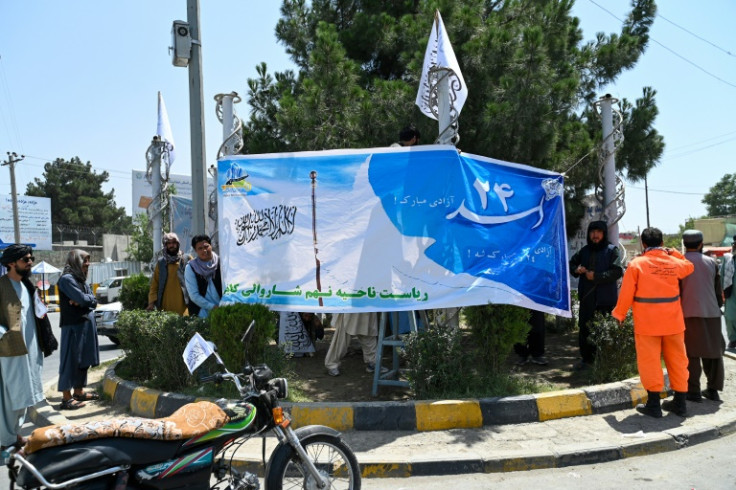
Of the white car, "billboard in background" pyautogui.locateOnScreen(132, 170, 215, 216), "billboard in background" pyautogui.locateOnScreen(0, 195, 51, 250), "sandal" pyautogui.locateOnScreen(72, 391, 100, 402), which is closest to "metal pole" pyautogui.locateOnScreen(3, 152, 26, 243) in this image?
"billboard in background" pyautogui.locateOnScreen(0, 195, 51, 250)

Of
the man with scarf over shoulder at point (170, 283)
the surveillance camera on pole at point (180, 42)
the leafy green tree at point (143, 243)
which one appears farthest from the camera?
the leafy green tree at point (143, 243)

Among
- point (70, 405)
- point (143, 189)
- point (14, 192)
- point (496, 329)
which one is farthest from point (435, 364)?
point (143, 189)

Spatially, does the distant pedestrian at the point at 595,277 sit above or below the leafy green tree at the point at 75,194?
below

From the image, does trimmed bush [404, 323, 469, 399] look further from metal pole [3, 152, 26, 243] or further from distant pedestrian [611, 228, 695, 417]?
metal pole [3, 152, 26, 243]

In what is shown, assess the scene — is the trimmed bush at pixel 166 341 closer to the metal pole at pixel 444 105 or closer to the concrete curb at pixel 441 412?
the concrete curb at pixel 441 412

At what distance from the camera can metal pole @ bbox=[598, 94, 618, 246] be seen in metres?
6.71

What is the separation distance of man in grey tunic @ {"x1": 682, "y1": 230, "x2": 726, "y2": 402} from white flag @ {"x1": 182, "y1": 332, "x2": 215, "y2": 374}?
4860 mm

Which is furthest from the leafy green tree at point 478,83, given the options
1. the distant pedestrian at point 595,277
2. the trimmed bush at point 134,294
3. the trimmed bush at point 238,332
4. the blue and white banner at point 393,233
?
the trimmed bush at point 238,332

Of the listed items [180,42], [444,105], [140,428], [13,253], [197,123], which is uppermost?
[180,42]

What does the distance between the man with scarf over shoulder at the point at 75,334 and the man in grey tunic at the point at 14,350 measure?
1022 mm

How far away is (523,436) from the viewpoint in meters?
4.64

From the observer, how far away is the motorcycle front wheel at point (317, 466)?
3.17 metres

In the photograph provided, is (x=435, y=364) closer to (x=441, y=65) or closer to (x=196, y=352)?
(x=196, y=352)

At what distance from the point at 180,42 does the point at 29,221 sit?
3074 centimetres
